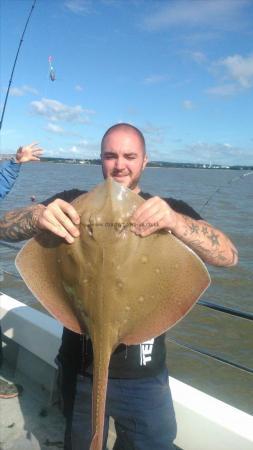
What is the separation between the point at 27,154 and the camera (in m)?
4.85

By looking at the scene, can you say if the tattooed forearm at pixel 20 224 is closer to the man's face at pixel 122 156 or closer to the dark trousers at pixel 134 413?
the man's face at pixel 122 156

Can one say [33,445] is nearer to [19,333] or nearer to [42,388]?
[42,388]

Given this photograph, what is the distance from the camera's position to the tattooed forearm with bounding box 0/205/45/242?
2178 mm

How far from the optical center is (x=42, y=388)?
3951 mm

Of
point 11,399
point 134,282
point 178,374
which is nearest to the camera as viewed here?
point 134,282

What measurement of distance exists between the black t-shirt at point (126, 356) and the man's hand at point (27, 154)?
8.43 feet

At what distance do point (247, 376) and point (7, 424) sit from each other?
18.7 feet

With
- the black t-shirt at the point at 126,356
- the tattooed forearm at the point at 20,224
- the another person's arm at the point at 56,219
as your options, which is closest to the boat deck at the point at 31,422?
the black t-shirt at the point at 126,356

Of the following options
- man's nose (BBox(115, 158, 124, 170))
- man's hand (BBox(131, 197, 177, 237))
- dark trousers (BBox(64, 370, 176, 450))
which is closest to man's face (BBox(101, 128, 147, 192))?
man's nose (BBox(115, 158, 124, 170))

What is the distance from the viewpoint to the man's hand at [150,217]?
5.81ft

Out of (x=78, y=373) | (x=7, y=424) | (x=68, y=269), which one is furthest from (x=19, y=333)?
(x=68, y=269)

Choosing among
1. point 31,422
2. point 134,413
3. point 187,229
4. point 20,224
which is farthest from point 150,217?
point 31,422

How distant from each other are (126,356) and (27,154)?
3.21 m

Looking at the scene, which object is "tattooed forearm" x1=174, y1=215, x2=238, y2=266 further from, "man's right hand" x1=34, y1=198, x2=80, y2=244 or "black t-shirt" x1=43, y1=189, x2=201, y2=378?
"man's right hand" x1=34, y1=198, x2=80, y2=244
